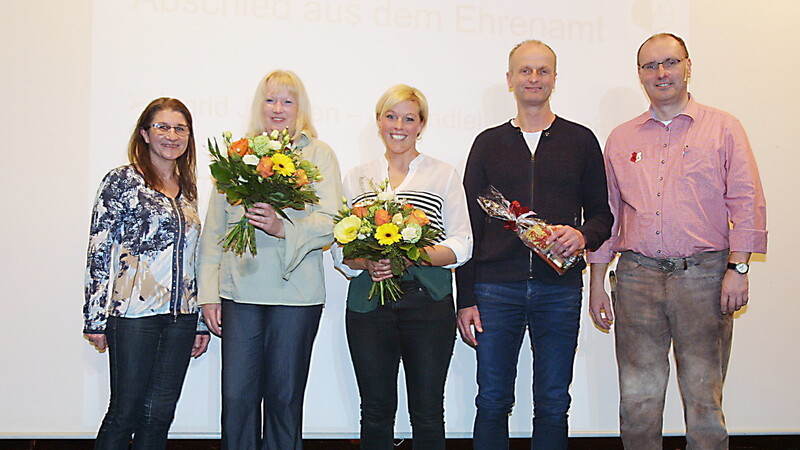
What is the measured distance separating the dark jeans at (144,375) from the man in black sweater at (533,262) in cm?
121

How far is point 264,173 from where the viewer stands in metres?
2.35

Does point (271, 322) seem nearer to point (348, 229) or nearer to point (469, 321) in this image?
point (348, 229)

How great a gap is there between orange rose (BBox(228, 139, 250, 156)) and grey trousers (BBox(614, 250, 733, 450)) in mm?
1723

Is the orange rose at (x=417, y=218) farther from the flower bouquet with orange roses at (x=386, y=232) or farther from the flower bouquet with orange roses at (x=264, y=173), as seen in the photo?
the flower bouquet with orange roses at (x=264, y=173)

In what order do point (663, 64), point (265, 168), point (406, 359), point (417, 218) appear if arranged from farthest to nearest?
point (663, 64), point (406, 359), point (417, 218), point (265, 168)

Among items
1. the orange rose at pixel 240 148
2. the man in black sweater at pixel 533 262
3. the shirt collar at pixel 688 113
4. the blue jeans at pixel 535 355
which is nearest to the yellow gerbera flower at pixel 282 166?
the orange rose at pixel 240 148

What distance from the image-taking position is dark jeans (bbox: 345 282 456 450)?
263cm

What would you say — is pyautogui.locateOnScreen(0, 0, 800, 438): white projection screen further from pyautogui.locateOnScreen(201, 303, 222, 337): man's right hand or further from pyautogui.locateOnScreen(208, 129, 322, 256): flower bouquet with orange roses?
pyautogui.locateOnScreen(208, 129, 322, 256): flower bouquet with orange roses

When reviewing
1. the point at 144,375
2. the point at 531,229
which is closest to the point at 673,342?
the point at 531,229

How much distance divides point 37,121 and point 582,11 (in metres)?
3.04

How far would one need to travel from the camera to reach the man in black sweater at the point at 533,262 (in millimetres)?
2785

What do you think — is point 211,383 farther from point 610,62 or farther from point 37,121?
point 610,62

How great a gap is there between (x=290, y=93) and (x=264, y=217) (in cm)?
57

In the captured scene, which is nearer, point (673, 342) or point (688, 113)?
point (673, 342)
